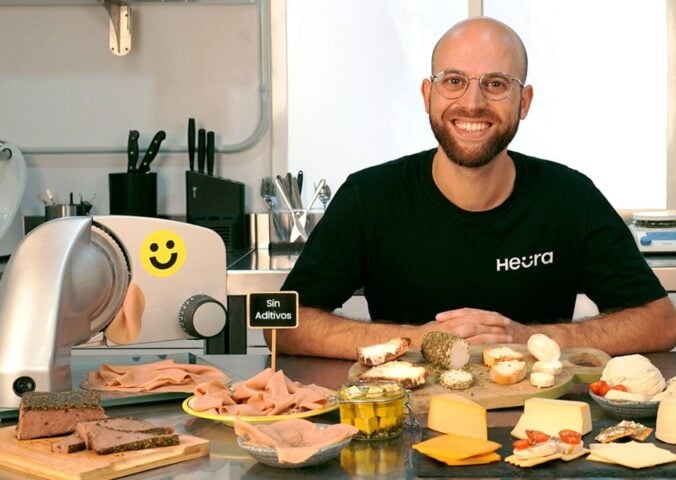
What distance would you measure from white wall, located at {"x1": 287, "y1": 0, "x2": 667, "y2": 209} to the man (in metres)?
1.34

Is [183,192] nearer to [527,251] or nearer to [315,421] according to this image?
[527,251]

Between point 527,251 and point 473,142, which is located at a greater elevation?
point 473,142

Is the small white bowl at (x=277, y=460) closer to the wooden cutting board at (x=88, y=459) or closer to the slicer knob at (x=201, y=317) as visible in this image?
the wooden cutting board at (x=88, y=459)

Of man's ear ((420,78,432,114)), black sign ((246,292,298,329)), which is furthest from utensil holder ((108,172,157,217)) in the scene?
black sign ((246,292,298,329))

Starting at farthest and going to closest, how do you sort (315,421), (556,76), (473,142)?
(556,76) < (473,142) < (315,421)

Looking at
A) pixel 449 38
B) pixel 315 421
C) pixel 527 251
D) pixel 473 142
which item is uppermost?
pixel 449 38

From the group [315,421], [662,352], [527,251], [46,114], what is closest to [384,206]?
[527,251]

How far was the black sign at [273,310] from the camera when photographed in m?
1.93

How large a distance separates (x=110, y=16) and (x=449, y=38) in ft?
5.91

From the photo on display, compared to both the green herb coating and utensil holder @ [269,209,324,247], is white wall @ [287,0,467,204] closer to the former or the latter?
utensil holder @ [269,209,324,247]

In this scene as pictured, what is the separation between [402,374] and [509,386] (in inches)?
7.2

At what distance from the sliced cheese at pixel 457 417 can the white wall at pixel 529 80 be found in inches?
96.9

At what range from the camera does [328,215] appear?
2723mm

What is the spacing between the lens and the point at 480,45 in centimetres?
260
